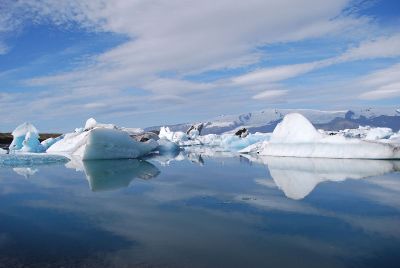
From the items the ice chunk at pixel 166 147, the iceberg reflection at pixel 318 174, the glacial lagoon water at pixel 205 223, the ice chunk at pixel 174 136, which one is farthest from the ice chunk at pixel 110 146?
the ice chunk at pixel 174 136

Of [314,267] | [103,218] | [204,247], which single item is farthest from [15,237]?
[314,267]

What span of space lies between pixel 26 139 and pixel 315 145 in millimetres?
15154

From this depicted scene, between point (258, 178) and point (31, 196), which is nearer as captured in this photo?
point (31, 196)

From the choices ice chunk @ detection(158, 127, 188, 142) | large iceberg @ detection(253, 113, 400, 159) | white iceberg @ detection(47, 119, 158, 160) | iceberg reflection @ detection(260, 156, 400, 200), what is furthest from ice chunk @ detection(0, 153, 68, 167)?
ice chunk @ detection(158, 127, 188, 142)

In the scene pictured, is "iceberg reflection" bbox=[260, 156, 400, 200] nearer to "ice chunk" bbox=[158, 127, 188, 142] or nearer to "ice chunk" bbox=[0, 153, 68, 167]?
"ice chunk" bbox=[0, 153, 68, 167]

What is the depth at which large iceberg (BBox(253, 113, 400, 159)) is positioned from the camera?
13172 mm

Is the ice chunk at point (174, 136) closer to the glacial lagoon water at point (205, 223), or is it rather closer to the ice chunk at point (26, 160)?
the ice chunk at point (26, 160)

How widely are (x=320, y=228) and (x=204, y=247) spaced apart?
1523 millimetres

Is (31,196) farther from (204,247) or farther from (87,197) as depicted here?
(204,247)

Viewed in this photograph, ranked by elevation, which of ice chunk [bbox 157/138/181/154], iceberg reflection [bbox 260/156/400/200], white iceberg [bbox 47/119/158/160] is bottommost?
iceberg reflection [bbox 260/156/400/200]

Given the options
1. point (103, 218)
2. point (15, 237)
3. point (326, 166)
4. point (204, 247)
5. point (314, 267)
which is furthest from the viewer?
point (326, 166)

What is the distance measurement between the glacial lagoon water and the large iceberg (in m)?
4.31

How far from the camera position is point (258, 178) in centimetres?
966

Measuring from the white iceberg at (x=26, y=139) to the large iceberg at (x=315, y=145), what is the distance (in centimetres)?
1259
